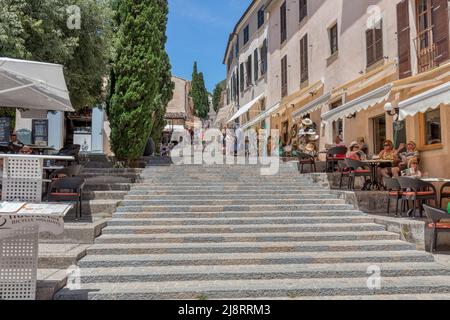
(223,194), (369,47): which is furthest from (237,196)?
(369,47)

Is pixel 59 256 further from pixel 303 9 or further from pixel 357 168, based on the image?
pixel 303 9

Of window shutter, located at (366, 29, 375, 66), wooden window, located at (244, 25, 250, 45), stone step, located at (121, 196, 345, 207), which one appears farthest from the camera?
wooden window, located at (244, 25, 250, 45)

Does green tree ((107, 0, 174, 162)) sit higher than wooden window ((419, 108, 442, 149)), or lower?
higher

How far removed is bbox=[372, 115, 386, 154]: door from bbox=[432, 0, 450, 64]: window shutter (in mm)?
3318

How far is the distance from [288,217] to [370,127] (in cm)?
646

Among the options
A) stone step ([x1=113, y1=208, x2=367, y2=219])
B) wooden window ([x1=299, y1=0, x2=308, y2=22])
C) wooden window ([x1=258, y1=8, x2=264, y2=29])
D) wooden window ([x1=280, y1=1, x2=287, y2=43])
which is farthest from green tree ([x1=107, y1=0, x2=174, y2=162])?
wooden window ([x1=258, y1=8, x2=264, y2=29])

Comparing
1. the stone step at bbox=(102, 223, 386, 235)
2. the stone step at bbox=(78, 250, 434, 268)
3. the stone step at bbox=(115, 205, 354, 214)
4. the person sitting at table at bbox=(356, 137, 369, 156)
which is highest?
the person sitting at table at bbox=(356, 137, 369, 156)

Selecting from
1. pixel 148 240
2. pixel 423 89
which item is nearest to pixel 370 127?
pixel 423 89

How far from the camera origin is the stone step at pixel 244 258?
21.4ft

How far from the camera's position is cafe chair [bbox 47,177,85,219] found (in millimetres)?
Result: 8141

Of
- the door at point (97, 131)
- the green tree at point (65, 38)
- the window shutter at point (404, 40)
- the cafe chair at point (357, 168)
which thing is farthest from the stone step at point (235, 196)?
the door at point (97, 131)

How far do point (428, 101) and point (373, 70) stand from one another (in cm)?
581

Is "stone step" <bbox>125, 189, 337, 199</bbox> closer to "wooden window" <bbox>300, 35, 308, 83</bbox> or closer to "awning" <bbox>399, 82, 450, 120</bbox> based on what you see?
"awning" <bbox>399, 82, 450, 120</bbox>

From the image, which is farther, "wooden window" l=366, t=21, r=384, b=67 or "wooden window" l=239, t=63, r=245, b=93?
"wooden window" l=239, t=63, r=245, b=93
